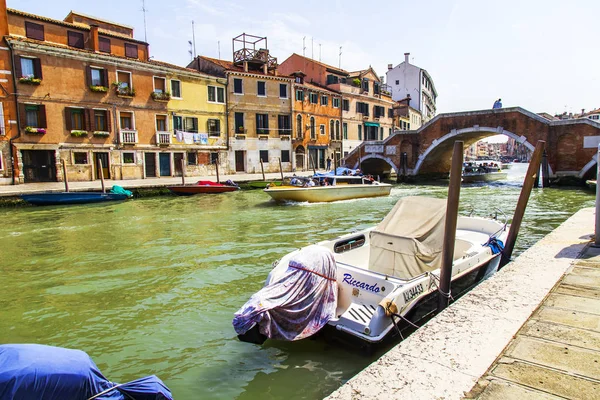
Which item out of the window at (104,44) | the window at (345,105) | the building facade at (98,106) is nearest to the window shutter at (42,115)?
the building facade at (98,106)

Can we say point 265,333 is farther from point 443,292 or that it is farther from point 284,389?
point 443,292

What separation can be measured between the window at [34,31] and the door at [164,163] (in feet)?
26.4

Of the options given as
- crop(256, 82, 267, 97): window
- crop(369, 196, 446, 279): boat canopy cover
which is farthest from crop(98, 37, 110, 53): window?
crop(369, 196, 446, 279): boat canopy cover

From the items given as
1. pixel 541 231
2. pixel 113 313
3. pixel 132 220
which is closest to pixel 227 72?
pixel 132 220

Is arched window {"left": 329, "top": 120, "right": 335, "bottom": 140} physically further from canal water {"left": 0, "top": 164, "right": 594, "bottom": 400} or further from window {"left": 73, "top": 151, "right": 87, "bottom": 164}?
canal water {"left": 0, "top": 164, "right": 594, "bottom": 400}

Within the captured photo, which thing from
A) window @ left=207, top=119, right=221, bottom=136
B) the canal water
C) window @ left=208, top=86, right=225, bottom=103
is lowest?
the canal water

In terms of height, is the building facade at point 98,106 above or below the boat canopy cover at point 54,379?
above

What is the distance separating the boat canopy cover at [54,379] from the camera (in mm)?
2264

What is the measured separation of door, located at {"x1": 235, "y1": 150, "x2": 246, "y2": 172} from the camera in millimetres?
27562

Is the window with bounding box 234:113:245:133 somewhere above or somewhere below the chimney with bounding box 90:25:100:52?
below

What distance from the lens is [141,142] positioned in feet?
74.8

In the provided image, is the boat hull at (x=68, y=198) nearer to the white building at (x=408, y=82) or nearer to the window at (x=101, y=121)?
the window at (x=101, y=121)

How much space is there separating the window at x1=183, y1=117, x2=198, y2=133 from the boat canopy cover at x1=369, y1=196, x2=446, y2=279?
21.3 m

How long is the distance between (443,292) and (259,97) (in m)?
25.2
